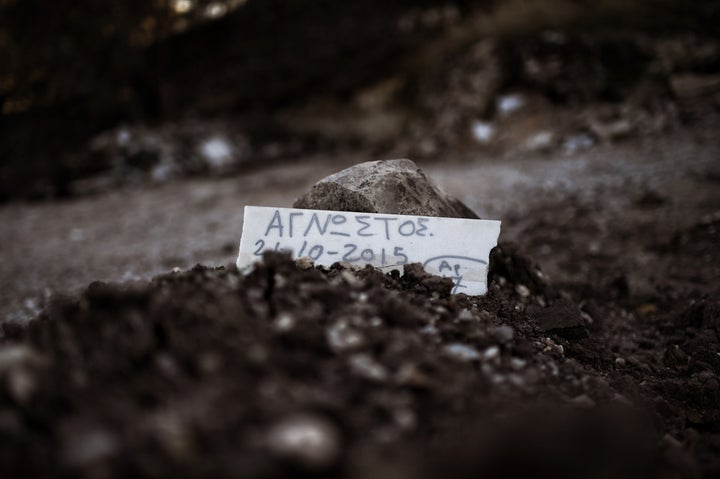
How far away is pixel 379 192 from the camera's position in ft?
6.18

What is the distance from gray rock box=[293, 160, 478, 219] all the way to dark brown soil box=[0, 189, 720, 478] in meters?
0.33

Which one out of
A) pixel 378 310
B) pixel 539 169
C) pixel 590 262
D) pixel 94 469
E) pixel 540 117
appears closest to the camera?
pixel 94 469

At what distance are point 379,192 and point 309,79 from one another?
5850 millimetres

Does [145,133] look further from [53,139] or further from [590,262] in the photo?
[590,262]

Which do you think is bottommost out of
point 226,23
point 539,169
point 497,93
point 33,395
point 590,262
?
point 590,262

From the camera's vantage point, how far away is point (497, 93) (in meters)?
6.39

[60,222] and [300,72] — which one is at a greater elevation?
[300,72]

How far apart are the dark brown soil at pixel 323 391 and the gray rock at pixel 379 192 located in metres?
0.33

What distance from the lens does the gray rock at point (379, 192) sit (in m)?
1.87

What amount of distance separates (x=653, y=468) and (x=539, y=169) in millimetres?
4514


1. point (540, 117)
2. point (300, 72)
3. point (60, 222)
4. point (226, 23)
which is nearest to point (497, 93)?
point (540, 117)

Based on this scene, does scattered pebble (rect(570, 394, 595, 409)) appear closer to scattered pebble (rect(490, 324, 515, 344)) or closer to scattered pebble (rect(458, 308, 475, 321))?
scattered pebble (rect(490, 324, 515, 344))

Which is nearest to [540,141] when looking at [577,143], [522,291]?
[577,143]

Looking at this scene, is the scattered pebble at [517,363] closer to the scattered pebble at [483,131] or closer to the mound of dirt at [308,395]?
the mound of dirt at [308,395]
